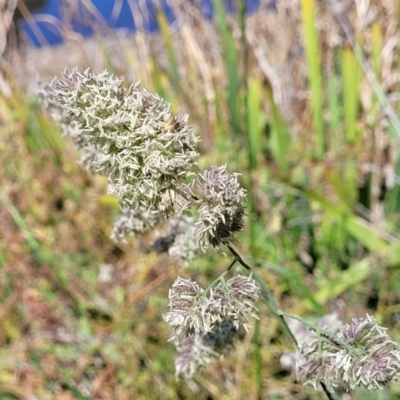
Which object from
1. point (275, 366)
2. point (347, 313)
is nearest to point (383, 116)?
point (347, 313)

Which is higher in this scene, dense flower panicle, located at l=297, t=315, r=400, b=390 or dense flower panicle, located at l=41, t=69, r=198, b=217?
dense flower panicle, located at l=41, t=69, r=198, b=217

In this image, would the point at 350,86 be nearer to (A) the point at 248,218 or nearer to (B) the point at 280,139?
(B) the point at 280,139

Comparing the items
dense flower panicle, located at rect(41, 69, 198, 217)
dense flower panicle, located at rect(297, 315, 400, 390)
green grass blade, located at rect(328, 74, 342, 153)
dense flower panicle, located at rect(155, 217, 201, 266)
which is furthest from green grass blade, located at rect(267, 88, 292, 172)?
dense flower panicle, located at rect(41, 69, 198, 217)

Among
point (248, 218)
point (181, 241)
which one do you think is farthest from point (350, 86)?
point (181, 241)

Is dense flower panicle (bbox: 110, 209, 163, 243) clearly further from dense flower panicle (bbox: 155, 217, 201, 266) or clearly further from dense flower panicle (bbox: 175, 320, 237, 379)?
A: dense flower panicle (bbox: 175, 320, 237, 379)

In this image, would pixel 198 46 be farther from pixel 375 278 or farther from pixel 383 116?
pixel 375 278

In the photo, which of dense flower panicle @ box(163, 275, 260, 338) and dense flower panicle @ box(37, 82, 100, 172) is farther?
dense flower panicle @ box(37, 82, 100, 172)
